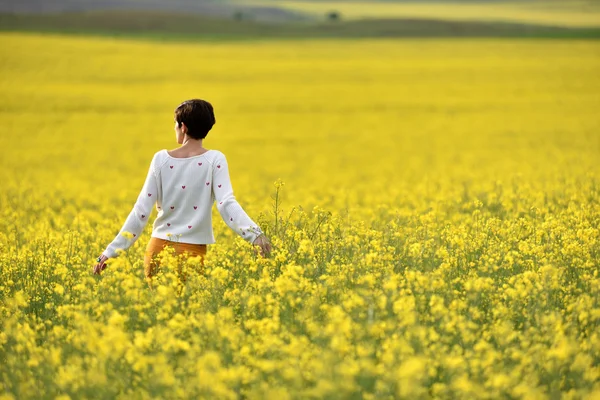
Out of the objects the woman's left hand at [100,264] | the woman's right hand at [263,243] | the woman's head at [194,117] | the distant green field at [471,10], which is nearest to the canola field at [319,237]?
the woman's left hand at [100,264]

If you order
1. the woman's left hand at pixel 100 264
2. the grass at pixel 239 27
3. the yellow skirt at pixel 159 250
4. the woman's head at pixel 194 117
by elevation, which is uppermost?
the grass at pixel 239 27

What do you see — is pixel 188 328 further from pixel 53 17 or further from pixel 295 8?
pixel 295 8

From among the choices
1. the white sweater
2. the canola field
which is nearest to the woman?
the white sweater

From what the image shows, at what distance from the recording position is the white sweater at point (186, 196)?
5.76 meters

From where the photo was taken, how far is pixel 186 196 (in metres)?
5.80

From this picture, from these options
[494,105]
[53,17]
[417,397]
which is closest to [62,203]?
[417,397]

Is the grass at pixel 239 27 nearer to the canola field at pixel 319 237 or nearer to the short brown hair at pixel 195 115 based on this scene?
the canola field at pixel 319 237

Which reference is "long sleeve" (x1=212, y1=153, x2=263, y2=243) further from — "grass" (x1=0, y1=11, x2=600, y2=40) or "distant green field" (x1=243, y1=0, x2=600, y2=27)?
"distant green field" (x1=243, y1=0, x2=600, y2=27)

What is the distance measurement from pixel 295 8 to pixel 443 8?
2188cm

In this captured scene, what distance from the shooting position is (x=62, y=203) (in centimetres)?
1310

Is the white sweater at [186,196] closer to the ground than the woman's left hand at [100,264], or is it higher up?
higher up

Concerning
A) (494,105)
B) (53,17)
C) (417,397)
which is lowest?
(417,397)

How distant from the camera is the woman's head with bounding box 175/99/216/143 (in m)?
5.61

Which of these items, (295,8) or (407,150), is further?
(295,8)
